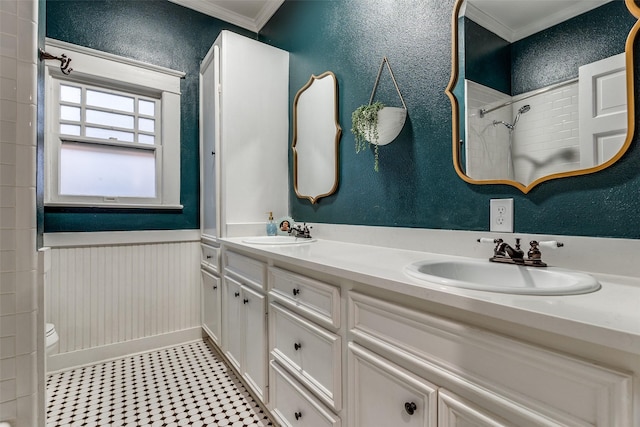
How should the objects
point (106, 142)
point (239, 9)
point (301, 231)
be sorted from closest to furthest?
point (301, 231)
point (106, 142)
point (239, 9)

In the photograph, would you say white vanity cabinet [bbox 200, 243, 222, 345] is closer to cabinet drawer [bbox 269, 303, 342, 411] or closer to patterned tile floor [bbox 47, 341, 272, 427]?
patterned tile floor [bbox 47, 341, 272, 427]

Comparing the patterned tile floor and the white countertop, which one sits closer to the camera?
the white countertop

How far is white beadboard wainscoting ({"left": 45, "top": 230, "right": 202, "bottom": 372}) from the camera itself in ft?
7.07

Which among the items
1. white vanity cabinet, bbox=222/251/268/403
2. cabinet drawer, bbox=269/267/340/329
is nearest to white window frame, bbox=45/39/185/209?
white vanity cabinet, bbox=222/251/268/403

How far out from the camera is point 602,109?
924 millimetres

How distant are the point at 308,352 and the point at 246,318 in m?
0.63

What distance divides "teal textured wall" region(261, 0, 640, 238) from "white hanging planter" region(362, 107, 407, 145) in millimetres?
45

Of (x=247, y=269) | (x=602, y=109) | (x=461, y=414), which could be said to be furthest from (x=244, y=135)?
(x=461, y=414)

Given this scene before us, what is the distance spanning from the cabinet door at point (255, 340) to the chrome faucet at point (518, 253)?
105 cm

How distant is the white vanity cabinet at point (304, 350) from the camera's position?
106 cm

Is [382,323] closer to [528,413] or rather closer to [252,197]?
[528,413]

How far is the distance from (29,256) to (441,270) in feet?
4.07

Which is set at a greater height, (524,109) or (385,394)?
(524,109)

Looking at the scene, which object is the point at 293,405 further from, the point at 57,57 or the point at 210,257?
the point at 57,57
